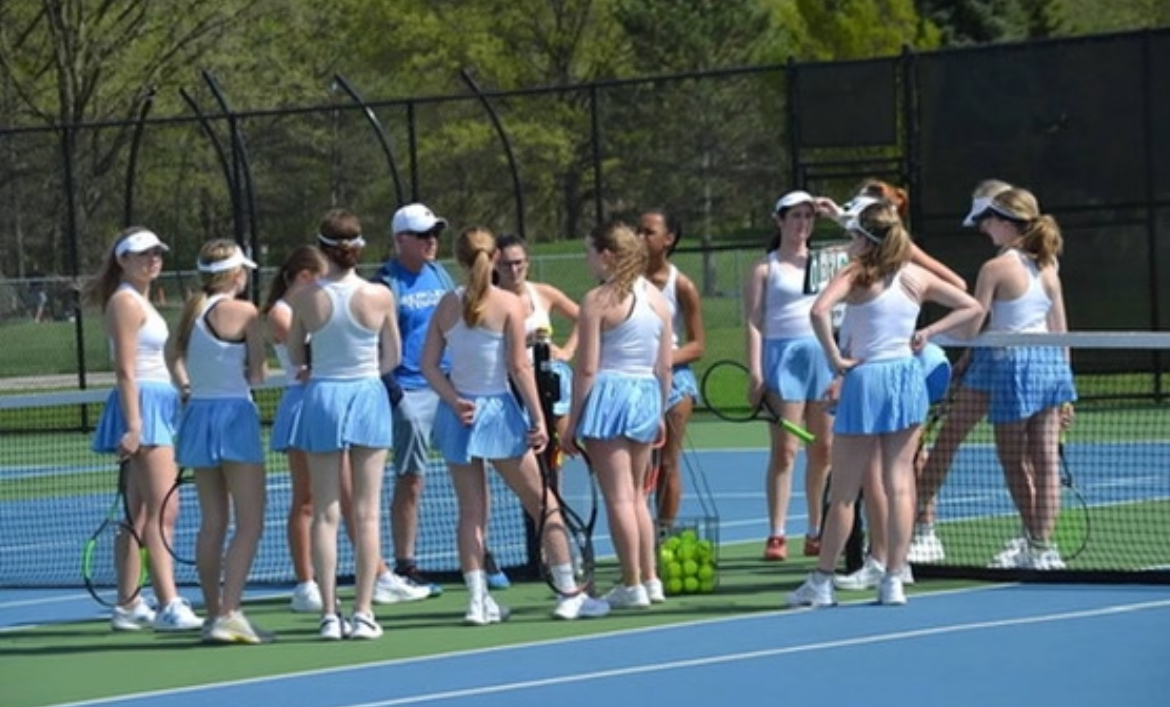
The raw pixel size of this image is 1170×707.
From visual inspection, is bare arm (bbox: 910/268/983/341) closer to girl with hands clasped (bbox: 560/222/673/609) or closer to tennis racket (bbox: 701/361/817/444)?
girl with hands clasped (bbox: 560/222/673/609)

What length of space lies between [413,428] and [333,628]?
1.40 meters

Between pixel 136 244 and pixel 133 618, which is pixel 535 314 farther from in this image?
pixel 133 618

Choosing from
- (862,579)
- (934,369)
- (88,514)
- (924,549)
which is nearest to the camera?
(934,369)

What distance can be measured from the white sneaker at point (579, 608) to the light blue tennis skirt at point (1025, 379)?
6.96 ft

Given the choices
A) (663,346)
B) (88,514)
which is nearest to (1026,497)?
(663,346)

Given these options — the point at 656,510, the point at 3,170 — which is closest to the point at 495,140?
the point at 3,170

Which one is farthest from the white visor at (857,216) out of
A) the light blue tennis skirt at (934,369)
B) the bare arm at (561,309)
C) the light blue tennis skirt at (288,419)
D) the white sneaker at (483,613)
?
the light blue tennis skirt at (288,419)

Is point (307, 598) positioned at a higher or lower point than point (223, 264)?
lower

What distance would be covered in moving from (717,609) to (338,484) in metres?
1.81

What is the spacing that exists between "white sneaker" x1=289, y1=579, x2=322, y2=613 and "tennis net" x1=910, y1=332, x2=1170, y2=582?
2780 mm

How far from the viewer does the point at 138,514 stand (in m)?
11.3

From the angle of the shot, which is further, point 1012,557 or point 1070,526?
point 1070,526

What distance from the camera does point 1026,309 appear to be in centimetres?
1177

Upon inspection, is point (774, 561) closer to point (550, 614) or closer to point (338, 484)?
point (550, 614)
